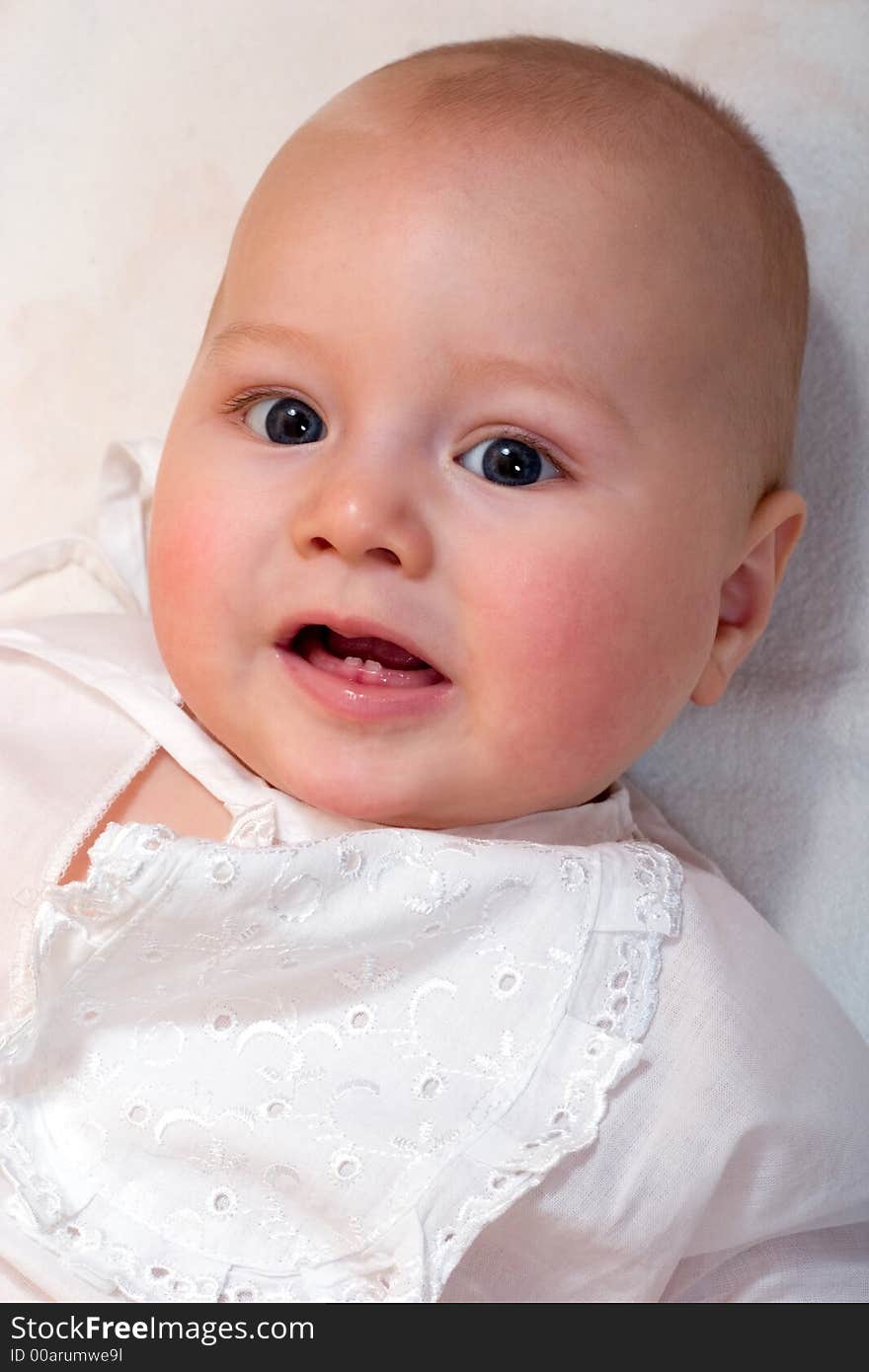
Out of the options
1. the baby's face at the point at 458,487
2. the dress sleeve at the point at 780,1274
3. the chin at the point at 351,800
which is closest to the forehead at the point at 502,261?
the baby's face at the point at 458,487

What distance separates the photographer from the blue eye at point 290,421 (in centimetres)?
120

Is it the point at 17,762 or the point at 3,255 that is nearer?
the point at 17,762

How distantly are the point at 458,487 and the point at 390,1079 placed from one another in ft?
1.41

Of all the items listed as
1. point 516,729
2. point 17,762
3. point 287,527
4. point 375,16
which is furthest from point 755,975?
point 375,16

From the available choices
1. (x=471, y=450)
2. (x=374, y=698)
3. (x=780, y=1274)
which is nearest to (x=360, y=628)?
(x=374, y=698)

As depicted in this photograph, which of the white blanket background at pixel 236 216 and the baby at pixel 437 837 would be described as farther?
the white blanket background at pixel 236 216

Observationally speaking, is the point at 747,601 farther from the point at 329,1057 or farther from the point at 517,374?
the point at 329,1057

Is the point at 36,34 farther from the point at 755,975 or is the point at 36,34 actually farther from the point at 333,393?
the point at 755,975

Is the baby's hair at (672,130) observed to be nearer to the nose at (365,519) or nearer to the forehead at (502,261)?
the forehead at (502,261)

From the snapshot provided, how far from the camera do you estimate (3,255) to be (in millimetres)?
1657

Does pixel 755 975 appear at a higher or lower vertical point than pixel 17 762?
lower

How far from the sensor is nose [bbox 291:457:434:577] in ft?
3.60
